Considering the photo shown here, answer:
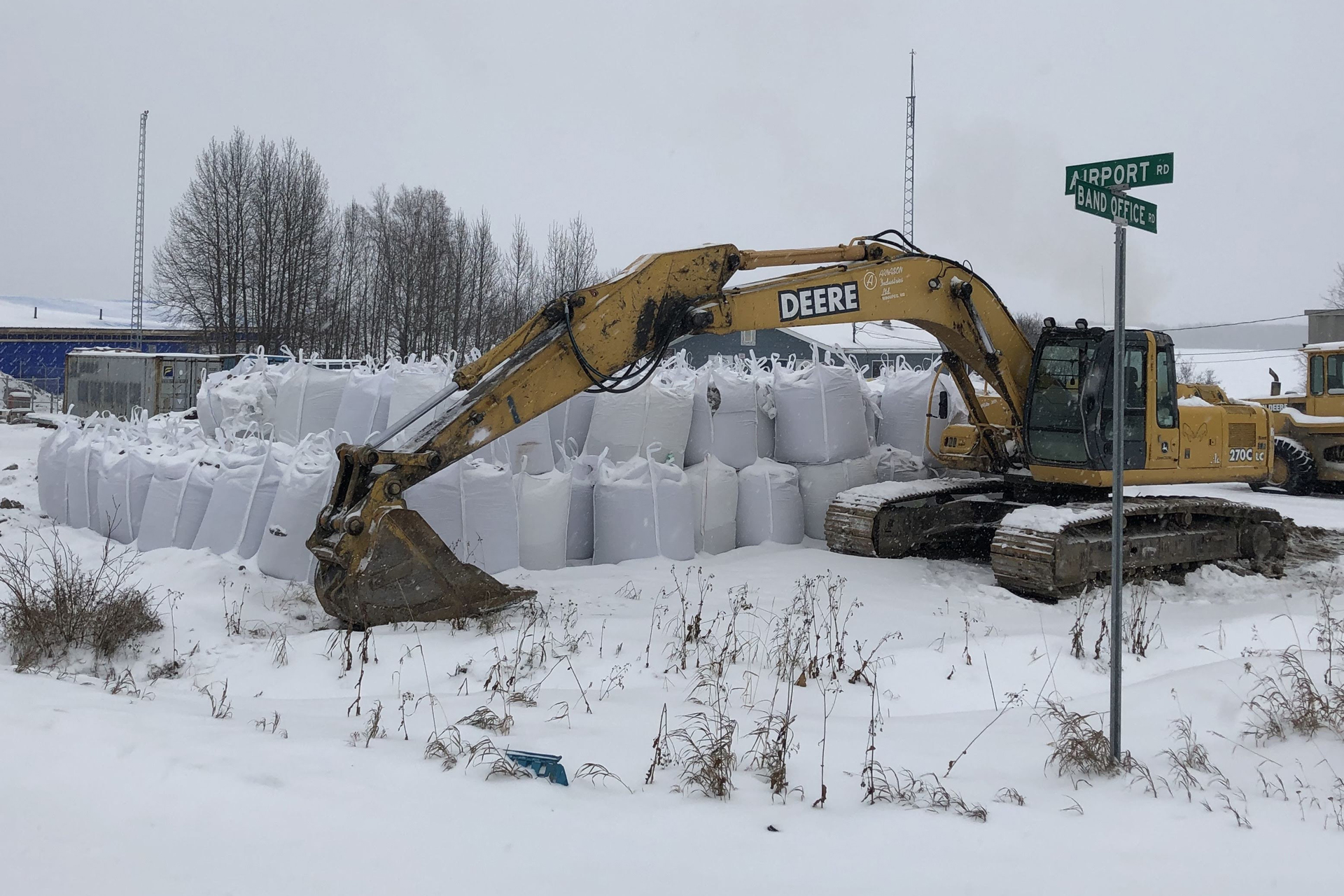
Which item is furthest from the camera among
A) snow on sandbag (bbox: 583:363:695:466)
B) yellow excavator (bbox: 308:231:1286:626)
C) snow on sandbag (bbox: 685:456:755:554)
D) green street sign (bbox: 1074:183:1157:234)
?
snow on sandbag (bbox: 685:456:755:554)

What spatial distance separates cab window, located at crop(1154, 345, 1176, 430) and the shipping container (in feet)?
52.9

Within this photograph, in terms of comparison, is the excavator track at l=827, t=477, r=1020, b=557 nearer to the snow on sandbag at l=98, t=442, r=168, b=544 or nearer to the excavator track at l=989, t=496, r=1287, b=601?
the excavator track at l=989, t=496, r=1287, b=601

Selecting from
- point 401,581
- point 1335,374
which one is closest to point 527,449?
point 401,581

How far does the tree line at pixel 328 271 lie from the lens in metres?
30.5

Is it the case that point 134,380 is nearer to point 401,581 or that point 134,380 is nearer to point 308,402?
point 308,402

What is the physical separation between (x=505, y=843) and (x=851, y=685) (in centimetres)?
267

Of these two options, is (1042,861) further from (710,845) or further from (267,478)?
(267,478)

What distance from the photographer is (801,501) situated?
30.6ft

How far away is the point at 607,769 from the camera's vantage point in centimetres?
371

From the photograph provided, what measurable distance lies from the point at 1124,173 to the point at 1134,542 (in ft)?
15.9

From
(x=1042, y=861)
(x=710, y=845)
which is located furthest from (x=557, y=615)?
(x=1042, y=861)

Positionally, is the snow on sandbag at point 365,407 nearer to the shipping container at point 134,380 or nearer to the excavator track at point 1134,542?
the excavator track at point 1134,542

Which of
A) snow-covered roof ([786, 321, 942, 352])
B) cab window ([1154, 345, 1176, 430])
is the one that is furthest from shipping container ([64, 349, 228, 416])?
snow-covered roof ([786, 321, 942, 352])

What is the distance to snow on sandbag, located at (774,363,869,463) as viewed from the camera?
361 inches
